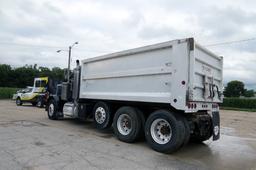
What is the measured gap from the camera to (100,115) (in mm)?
7617

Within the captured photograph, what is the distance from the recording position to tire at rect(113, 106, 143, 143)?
244 inches

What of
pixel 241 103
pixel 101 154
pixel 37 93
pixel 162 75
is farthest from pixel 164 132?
pixel 241 103

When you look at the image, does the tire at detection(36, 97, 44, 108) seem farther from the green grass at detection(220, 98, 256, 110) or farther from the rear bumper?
the green grass at detection(220, 98, 256, 110)

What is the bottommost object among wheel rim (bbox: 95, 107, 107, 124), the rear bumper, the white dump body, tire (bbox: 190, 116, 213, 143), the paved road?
the paved road

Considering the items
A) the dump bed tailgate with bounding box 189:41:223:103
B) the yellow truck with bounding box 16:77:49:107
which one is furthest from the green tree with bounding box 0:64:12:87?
the dump bed tailgate with bounding box 189:41:223:103

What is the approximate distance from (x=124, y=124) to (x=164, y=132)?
60.7 inches

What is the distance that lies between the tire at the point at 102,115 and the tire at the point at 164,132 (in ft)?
6.19

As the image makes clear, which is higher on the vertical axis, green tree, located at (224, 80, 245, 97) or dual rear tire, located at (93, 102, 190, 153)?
green tree, located at (224, 80, 245, 97)

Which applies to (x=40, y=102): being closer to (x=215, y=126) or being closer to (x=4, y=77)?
(x=215, y=126)

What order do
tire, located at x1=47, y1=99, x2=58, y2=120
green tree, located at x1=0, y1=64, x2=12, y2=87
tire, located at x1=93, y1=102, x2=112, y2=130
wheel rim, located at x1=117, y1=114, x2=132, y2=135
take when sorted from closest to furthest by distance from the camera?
1. wheel rim, located at x1=117, y1=114, x2=132, y2=135
2. tire, located at x1=93, y1=102, x2=112, y2=130
3. tire, located at x1=47, y1=99, x2=58, y2=120
4. green tree, located at x1=0, y1=64, x2=12, y2=87

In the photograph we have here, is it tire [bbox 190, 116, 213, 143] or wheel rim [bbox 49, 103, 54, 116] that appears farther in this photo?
wheel rim [bbox 49, 103, 54, 116]

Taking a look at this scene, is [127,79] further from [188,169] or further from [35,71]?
[35,71]

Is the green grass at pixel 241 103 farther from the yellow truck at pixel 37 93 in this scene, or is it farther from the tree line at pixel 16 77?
the tree line at pixel 16 77

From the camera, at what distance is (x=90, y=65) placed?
8359mm
